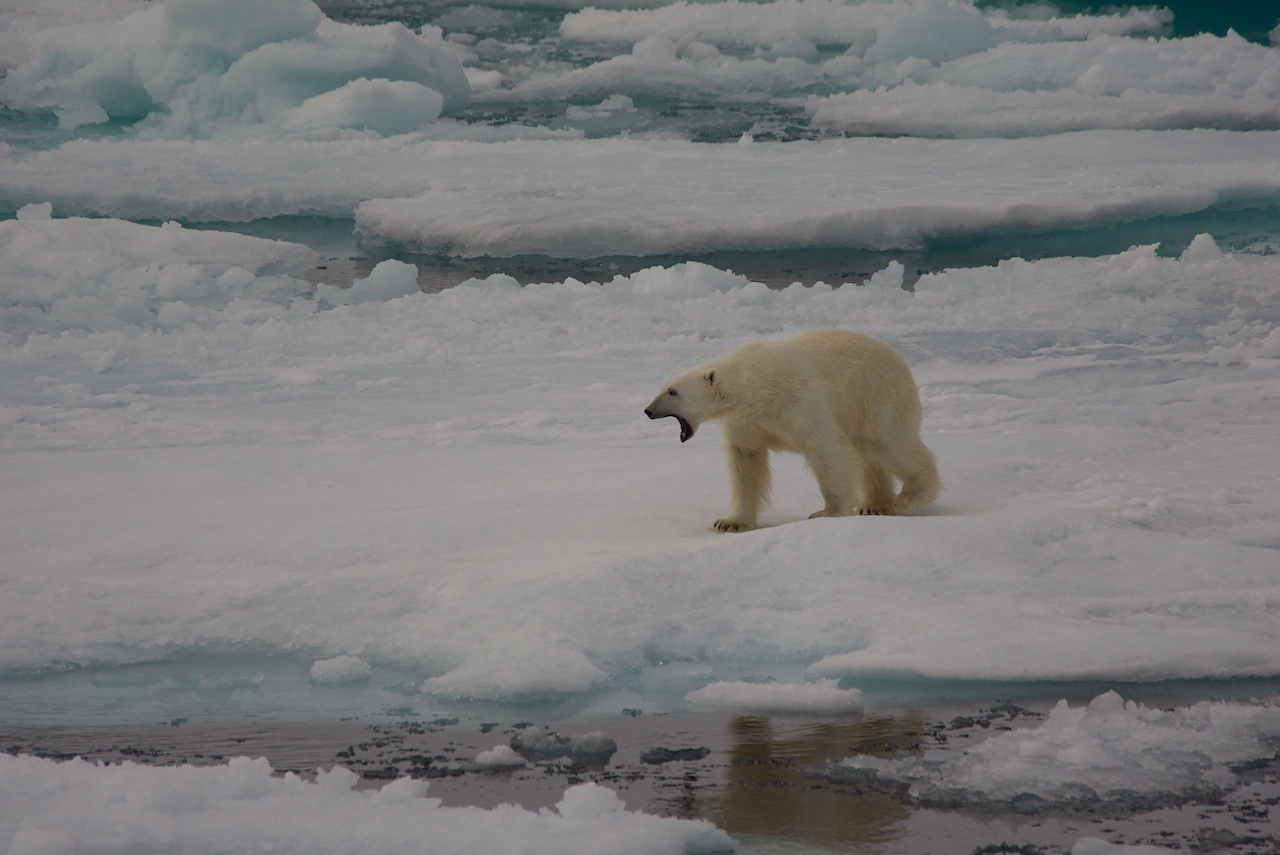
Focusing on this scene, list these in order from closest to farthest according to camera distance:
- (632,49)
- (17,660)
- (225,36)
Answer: (17,660) < (225,36) < (632,49)

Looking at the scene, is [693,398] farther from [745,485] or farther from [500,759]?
[500,759]

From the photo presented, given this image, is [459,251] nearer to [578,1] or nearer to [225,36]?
[225,36]

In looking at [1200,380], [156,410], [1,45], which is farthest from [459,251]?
[1,45]

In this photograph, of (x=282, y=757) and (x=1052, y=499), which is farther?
(x=1052, y=499)

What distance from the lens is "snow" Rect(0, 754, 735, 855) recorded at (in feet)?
7.61

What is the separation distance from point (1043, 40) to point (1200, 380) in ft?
45.4

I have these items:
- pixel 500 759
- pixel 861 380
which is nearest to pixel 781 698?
pixel 500 759

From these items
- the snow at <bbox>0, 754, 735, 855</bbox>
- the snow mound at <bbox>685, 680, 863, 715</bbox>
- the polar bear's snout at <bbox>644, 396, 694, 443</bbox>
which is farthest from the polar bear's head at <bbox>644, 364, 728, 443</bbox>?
the snow at <bbox>0, 754, 735, 855</bbox>

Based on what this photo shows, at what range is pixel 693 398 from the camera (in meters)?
3.95

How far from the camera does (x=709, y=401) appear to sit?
3955 millimetres

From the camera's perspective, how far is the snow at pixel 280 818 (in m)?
2.32

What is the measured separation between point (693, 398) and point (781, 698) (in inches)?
46.5

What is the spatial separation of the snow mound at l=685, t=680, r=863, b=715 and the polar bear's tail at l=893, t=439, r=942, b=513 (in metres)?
1.29

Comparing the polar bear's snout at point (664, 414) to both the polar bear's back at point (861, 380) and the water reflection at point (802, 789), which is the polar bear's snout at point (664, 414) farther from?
the water reflection at point (802, 789)
